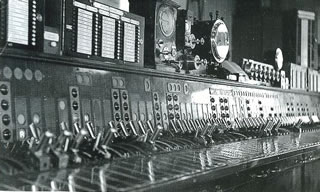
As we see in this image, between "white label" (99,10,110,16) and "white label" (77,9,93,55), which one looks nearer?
"white label" (77,9,93,55)

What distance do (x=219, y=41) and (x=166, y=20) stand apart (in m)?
0.85

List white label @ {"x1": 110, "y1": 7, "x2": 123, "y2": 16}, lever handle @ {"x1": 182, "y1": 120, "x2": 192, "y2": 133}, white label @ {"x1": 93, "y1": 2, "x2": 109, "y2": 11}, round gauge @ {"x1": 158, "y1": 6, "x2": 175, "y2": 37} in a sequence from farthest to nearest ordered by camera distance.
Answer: round gauge @ {"x1": 158, "y1": 6, "x2": 175, "y2": 37} < lever handle @ {"x1": 182, "y1": 120, "x2": 192, "y2": 133} < white label @ {"x1": 110, "y1": 7, "x2": 123, "y2": 16} < white label @ {"x1": 93, "y1": 2, "x2": 109, "y2": 11}

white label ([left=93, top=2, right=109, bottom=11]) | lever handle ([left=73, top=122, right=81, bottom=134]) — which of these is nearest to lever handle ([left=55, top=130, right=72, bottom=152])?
lever handle ([left=73, top=122, right=81, bottom=134])

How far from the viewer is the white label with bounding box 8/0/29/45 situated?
6.18 ft

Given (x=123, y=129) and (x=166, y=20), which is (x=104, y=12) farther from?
(x=166, y=20)

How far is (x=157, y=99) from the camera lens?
2.86 meters

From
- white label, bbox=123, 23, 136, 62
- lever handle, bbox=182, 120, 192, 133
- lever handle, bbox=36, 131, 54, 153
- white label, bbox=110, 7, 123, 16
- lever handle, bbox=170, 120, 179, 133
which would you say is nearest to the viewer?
lever handle, bbox=36, 131, 54, 153

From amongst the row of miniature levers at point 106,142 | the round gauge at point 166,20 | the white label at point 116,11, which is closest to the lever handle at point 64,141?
the row of miniature levers at point 106,142

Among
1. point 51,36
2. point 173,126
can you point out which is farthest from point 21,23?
point 173,126

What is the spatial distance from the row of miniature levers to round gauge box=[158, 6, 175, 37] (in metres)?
0.69

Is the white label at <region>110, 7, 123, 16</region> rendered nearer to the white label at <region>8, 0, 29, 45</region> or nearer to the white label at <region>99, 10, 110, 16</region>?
the white label at <region>99, 10, 110, 16</region>

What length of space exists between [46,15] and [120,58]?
57cm

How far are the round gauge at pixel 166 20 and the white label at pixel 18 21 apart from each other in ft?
4.51

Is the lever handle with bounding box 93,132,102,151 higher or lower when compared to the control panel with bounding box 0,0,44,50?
lower
